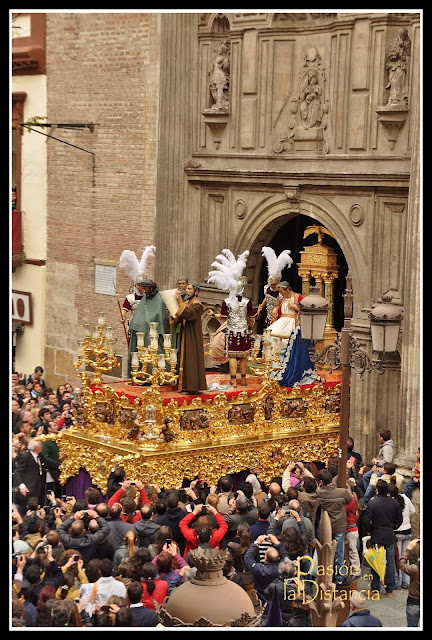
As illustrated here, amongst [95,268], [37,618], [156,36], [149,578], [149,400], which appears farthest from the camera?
[95,268]

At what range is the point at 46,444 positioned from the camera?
18906mm

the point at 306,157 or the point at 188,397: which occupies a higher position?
the point at 306,157

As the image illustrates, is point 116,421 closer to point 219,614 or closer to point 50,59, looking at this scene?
point 219,614

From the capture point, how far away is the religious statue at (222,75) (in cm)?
2397

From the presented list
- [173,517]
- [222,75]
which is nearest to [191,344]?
[173,517]

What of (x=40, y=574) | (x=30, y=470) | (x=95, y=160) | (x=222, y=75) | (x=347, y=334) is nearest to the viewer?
(x=40, y=574)

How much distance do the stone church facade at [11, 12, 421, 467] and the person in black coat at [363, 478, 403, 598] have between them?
311 centimetres

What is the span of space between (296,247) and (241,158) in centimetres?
189

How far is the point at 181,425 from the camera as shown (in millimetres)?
18031

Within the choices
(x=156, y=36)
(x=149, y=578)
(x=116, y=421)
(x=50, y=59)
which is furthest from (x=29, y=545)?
(x=50, y=59)

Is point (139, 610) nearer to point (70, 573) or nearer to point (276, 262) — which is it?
point (70, 573)

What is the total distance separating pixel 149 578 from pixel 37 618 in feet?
4.27

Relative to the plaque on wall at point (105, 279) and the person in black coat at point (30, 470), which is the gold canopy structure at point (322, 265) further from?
the person in black coat at point (30, 470)

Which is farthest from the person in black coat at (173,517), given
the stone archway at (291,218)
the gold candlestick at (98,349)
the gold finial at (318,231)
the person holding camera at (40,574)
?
the gold finial at (318,231)
